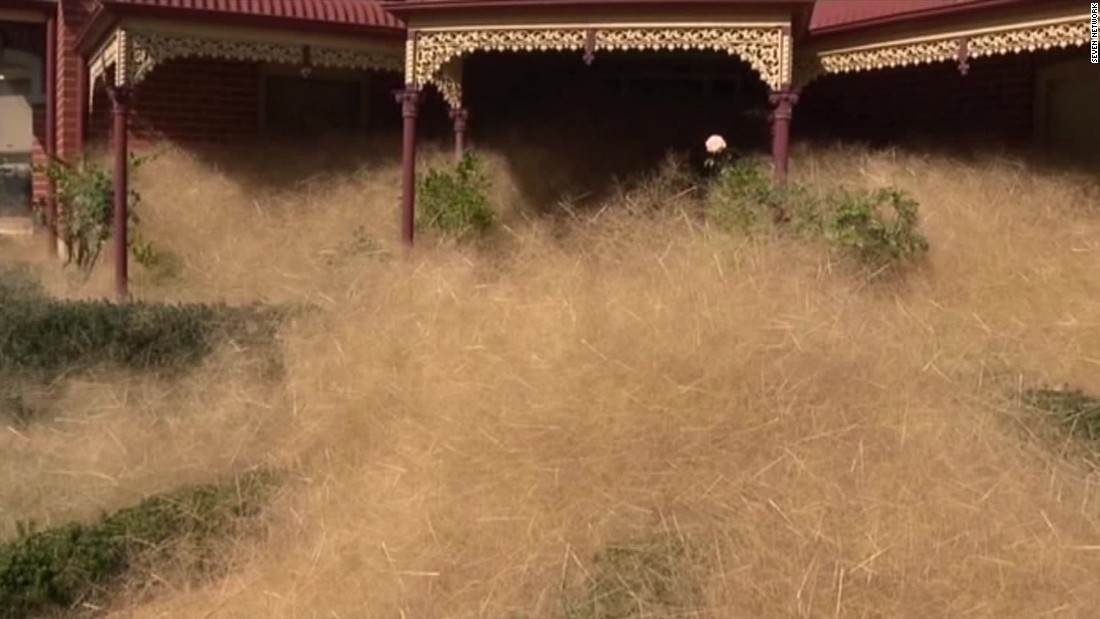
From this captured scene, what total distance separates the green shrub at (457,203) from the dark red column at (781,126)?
2.38 m

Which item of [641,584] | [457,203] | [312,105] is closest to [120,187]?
[457,203]

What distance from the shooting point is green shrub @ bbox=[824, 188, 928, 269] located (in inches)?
322

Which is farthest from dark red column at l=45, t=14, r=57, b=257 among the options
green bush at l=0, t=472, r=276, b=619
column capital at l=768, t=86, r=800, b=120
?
green bush at l=0, t=472, r=276, b=619

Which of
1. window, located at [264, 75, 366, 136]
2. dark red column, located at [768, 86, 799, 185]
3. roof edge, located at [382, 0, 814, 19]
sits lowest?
window, located at [264, 75, 366, 136]

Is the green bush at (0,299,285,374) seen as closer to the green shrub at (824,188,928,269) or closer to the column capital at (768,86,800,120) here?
the green shrub at (824,188,928,269)

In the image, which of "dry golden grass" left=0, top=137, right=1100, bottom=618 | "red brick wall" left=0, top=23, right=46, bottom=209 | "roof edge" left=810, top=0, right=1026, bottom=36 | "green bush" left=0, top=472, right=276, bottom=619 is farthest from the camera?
"red brick wall" left=0, top=23, right=46, bottom=209

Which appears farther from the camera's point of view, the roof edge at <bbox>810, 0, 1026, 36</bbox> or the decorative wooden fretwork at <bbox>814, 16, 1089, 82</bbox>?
the roof edge at <bbox>810, 0, 1026, 36</bbox>

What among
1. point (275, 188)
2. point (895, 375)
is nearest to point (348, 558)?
point (895, 375)

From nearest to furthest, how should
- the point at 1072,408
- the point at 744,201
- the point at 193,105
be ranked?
the point at 1072,408 < the point at 744,201 < the point at 193,105

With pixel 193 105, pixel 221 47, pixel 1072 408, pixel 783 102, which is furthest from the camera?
pixel 193 105

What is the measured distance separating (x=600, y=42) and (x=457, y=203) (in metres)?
1.76

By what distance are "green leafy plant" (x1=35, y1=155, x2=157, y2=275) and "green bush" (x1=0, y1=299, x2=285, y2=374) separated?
2746 mm

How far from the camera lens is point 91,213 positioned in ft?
35.0

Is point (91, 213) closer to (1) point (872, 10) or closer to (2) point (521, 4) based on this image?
(2) point (521, 4)
